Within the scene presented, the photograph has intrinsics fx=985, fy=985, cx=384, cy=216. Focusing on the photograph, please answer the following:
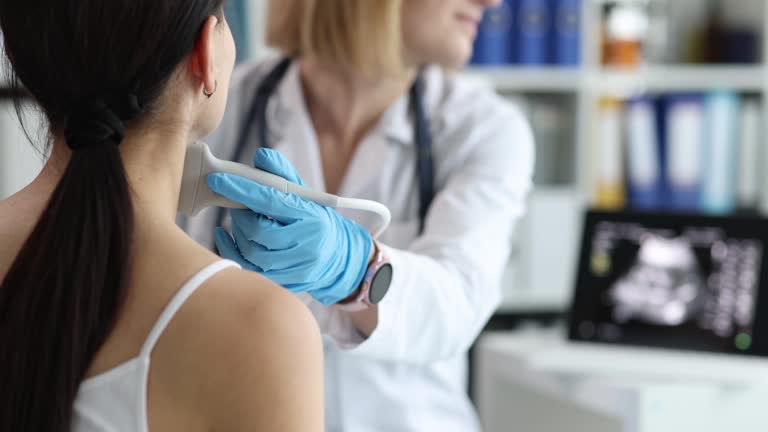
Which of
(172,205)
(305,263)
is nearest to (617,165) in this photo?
(305,263)

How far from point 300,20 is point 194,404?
39.0 inches

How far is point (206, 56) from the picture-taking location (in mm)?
808

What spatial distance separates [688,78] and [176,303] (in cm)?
263

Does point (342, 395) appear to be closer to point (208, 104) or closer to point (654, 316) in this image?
point (208, 104)

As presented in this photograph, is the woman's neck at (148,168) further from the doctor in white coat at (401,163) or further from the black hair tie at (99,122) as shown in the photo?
the doctor in white coat at (401,163)

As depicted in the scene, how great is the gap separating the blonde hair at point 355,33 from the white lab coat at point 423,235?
72 millimetres

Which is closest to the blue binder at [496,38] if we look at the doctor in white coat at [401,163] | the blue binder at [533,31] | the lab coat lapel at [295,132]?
the blue binder at [533,31]

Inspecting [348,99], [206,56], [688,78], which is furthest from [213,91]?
[688,78]

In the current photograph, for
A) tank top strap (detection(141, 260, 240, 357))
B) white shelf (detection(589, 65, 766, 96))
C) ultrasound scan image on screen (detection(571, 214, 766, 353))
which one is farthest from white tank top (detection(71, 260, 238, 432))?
white shelf (detection(589, 65, 766, 96))

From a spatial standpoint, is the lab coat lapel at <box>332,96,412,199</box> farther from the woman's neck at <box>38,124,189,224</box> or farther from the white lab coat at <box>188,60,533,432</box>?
the woman's neck at <box>38,124,189,224</box>

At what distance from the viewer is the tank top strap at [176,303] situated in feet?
2.38

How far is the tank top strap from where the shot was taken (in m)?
0.73

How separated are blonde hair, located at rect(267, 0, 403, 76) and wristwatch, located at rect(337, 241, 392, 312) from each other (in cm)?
42

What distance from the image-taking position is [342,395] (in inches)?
53.8
